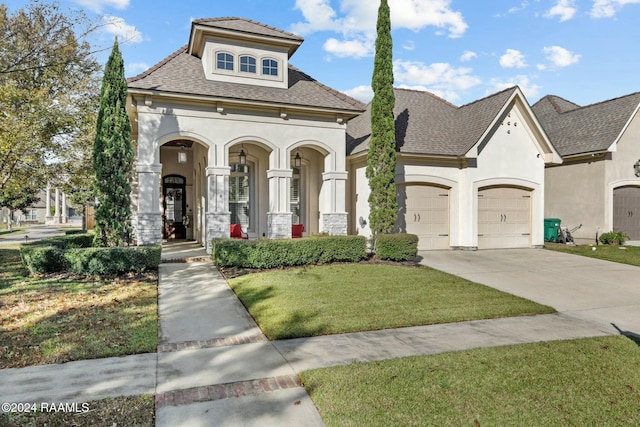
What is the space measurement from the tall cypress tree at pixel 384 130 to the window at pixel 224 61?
198 inches

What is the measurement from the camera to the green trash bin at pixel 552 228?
1697 centimetres

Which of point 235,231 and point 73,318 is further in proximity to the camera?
point 235,231

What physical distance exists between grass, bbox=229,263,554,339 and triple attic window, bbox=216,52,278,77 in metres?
7.69

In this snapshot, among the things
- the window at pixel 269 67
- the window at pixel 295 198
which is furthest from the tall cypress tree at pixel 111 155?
the window at pixel 295 198

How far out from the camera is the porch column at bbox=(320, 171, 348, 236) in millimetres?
13898

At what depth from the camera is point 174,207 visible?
1844cm

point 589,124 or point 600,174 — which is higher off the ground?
point 589,124

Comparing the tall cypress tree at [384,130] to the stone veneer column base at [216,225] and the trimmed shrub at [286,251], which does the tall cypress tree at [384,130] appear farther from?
the stone veneer column base at [216,225]

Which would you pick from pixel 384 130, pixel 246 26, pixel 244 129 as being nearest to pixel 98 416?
pixel 244 129

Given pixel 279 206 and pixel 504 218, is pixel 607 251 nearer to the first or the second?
pixel 504 218

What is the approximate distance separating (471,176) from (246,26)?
393 inches

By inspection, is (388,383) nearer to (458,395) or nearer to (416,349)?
(458,395)

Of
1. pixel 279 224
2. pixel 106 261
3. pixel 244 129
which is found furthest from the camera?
pixel 279 224

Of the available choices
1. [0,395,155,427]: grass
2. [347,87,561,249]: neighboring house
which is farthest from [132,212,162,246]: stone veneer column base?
[0,395,155,427]: grass
